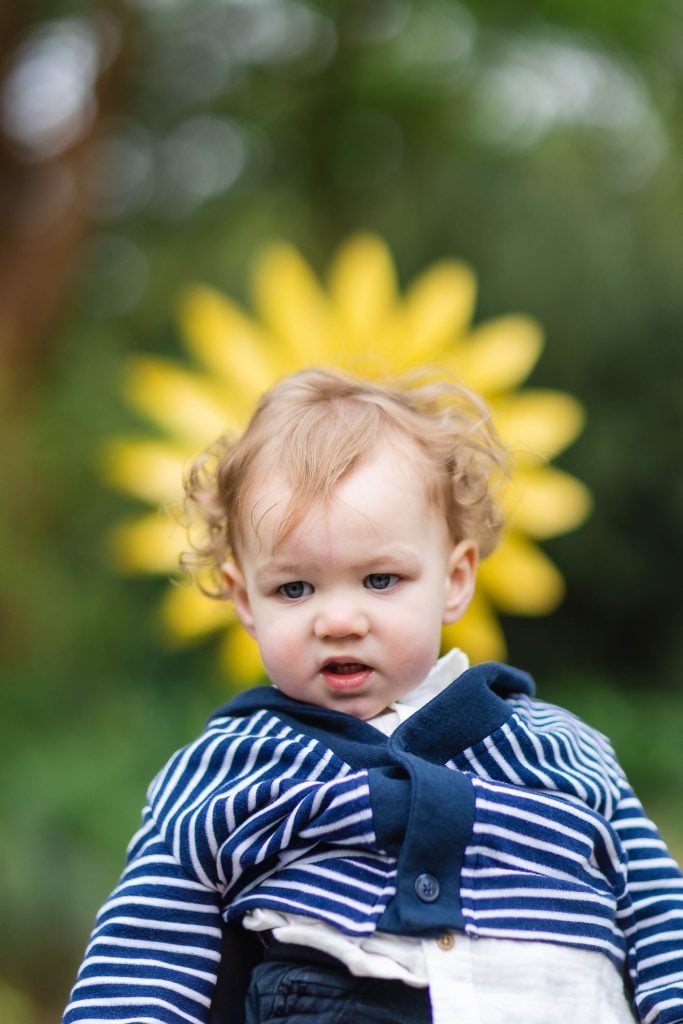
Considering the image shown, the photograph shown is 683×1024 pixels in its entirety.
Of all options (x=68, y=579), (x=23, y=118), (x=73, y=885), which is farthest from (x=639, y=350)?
(x=23, y=118)

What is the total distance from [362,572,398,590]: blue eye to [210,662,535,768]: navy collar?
10 cm

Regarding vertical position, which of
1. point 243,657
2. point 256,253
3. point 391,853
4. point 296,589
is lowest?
point 391,853

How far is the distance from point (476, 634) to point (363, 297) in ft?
1.67

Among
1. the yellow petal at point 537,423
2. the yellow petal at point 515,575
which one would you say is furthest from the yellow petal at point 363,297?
the yellow petal at point 515,575

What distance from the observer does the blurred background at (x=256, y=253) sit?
1985mm

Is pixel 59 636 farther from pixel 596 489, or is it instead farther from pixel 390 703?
pixel 390 703

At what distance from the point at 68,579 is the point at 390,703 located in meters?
1.20

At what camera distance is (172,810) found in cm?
111

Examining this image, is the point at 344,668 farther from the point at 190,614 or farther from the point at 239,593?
the point at 190,614

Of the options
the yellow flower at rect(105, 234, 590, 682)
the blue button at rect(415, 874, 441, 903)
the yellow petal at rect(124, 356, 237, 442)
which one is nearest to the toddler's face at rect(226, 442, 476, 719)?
the blue button at rect(415, 874, 441, 903)

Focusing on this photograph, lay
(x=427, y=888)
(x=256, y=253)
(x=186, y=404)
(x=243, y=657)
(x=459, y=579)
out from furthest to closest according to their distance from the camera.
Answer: (x=256, y=253)
(x=186, y=404)
(x=243, y=657)
(x=459, y=579)
(x=427, y=888)

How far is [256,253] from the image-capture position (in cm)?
236

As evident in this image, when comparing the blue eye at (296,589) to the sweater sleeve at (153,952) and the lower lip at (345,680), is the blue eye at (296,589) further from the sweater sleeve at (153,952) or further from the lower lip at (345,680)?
the sweater sleeve at (153,952)

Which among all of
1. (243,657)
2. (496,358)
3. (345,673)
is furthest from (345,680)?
(496,358)
